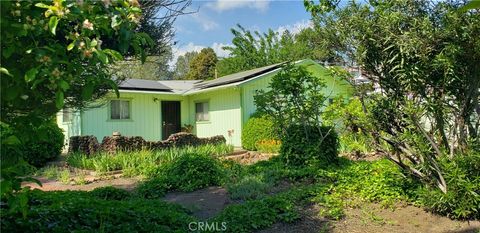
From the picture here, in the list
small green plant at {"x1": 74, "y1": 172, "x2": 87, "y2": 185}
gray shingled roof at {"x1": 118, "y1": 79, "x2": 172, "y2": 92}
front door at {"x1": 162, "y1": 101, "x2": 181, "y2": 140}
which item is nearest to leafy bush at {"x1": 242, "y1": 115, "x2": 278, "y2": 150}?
front door at {"x1": 162, "y1": 101, "x2": 181, "y2": 140}

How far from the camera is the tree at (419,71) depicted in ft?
15.7

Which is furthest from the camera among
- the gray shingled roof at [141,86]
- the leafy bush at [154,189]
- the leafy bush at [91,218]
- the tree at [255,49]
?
the tree at [255,49]

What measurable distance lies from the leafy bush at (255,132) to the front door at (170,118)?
17.1ft

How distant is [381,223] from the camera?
16.5 feet

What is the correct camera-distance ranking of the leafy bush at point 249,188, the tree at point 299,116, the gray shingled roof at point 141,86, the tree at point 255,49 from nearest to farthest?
the leafy bush at point 249,188
the tree at point 299,116
the gray shingled roof at point 141,86
the tree at point 255,49

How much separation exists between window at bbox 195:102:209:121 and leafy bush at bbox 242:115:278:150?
3.63m

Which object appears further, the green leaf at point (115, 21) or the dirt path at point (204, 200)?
the dirt path at point (204, 200)

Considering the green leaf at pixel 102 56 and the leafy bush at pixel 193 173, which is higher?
the green leaf at pixel 102 56

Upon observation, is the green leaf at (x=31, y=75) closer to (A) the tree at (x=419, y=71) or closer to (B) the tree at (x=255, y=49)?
(A) the tree at (x=419, y=71)

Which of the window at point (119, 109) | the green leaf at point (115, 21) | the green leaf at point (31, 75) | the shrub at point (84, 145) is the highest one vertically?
the window at point (119, 109)

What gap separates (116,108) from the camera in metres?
17.2

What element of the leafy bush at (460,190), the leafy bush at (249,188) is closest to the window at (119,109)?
the leafy bush at (249,188)

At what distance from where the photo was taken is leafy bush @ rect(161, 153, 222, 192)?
7.33m

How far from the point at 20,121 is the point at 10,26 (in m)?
0.58
